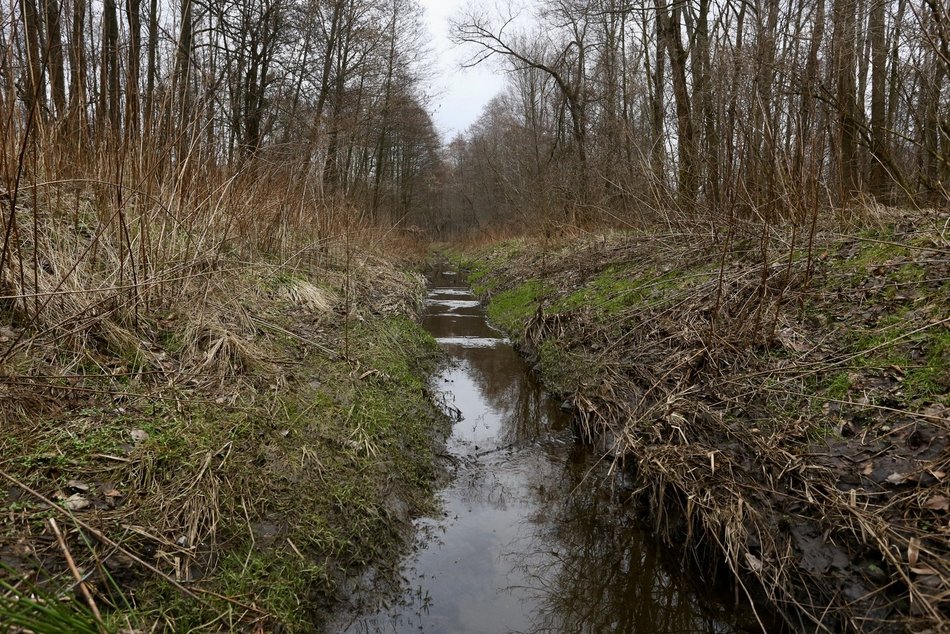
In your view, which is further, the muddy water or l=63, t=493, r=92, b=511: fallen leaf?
the muddy water

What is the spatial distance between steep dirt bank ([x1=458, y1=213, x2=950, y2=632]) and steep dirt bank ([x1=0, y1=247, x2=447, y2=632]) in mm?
1563

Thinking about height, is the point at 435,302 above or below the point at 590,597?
above

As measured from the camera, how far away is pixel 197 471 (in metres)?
2.27

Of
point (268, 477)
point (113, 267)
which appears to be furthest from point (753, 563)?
point (113, 267)

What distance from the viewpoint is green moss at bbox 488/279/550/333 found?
7.65m

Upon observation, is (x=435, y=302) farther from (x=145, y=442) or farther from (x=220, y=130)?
(x=145, y=442)

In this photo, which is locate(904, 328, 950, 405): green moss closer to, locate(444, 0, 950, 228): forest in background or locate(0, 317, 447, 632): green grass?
locate(444, 0, 950, 228): forest in background

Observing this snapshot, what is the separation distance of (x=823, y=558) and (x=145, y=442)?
2931 mm

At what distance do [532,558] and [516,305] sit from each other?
19.6ft

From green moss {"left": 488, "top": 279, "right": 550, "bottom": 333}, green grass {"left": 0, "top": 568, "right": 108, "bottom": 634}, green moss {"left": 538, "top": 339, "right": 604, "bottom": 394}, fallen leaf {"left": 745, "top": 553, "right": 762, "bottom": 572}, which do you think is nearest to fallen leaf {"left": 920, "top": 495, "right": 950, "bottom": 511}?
fallen leaf {"left": 745, "top": 553, "right": 762, "bottom": 572}

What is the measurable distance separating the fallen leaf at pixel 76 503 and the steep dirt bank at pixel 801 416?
258 cm

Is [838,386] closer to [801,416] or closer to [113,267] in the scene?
[801,416]

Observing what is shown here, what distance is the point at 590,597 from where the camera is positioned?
8.44 ft

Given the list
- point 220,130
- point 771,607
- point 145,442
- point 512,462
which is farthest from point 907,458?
point 220,130
